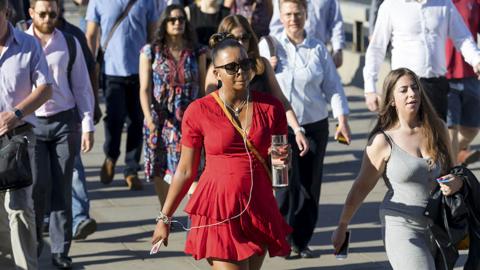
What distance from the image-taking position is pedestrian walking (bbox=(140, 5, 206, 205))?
10023 millimetres

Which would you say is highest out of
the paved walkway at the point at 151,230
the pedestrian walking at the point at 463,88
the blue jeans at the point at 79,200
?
the pedestrian walking at the point at 463,88

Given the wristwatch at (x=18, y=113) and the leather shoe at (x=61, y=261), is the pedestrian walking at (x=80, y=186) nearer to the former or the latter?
the leather shoe at (x=61, y=261)

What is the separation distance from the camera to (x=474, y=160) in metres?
12.6

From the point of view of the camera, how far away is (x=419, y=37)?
10211 mm

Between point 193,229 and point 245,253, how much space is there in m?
0.34

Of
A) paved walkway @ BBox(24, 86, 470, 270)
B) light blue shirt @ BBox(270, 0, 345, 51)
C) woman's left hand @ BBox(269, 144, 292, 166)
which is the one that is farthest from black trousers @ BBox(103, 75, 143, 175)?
woman's left hand @ BBox(269, 144, 292, 166)

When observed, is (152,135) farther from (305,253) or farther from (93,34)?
(93,34)

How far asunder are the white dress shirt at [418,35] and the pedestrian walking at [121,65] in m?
2.71

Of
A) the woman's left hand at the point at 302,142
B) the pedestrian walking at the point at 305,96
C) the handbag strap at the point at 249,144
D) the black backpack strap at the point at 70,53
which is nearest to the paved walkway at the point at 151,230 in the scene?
the pedestrian walking at the point at 305,96

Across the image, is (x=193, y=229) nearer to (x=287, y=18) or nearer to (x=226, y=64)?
(x=226, y=64)

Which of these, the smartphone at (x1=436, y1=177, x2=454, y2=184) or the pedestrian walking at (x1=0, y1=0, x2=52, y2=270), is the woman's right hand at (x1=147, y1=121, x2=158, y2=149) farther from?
the smartphone at (x1=436, y1=177, x2=454, y2=184)

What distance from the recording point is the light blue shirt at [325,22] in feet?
40.1

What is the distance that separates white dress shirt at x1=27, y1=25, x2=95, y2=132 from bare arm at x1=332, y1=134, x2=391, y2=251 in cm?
278

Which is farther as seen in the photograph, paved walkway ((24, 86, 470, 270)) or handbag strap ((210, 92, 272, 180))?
paved walkway ((24, 86, 470, 270))
